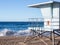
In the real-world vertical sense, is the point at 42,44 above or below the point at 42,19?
below

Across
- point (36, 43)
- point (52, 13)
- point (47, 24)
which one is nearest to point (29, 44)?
point (36, 43)

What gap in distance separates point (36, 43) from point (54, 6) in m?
3.22

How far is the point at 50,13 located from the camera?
1388 centimetres

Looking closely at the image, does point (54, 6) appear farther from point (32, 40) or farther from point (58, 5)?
point (32, 40)

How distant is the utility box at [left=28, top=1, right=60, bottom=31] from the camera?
1363 cm

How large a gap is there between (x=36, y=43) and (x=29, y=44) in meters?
0.66

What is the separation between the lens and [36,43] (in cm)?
1563

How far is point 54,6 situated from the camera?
1353cm

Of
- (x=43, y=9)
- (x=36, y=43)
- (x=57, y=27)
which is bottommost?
(x=36, y=43)

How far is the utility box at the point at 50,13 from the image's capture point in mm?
13627

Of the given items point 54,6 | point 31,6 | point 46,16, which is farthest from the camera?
point 31,6

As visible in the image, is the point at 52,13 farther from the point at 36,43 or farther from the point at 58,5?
the point at 36,43

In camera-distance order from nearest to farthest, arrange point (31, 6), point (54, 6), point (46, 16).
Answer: point (54, 6)
point (46, 16)
point (31, 6)

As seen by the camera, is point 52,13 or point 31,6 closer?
point 52,13
